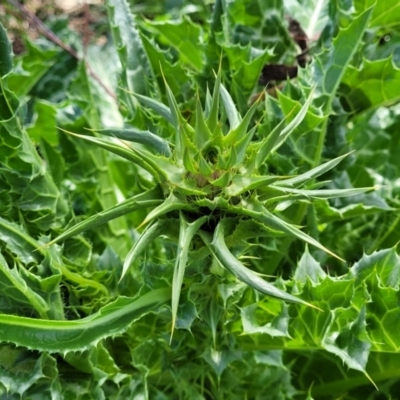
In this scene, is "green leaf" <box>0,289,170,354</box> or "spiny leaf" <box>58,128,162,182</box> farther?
"green leaf" <box>0,289,170,354</box>

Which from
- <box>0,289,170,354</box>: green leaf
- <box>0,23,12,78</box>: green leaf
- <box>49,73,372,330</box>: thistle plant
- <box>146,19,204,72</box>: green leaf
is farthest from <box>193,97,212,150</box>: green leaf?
<box>146,19,204,72</box>: green leaf

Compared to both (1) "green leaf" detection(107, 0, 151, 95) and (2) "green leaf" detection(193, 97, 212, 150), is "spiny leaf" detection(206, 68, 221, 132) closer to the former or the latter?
(2) "green leaf" detection(193, 97, 212, 150)

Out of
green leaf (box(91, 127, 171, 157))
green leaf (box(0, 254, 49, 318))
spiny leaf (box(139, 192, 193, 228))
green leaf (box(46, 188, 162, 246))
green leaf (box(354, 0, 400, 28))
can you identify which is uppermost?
green leaf (box(91, 127, 171, 157))

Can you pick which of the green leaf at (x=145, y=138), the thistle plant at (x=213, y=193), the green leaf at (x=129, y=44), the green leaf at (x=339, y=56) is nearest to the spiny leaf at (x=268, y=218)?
the thistle plant at (x=213, y=193)

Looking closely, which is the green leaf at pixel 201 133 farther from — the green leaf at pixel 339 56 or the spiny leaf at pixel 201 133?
the green leaf at pixel 339 56

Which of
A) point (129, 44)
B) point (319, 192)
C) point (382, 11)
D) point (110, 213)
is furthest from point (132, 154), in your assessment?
point (382, 11)

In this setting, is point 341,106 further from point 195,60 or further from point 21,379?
point 21,379
